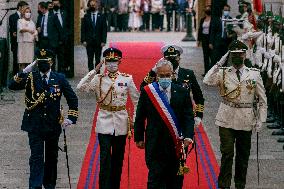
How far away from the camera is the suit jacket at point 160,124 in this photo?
11812 millimetres

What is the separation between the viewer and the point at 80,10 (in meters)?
42.0

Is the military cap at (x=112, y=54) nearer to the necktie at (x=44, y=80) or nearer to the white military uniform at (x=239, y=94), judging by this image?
the necktie at (x=44, y=80)

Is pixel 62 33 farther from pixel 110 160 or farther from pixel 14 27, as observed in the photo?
pixel 110 160

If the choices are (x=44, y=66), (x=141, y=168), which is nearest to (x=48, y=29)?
(x=141, y=168)

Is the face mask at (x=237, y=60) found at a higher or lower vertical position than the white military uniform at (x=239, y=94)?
higher

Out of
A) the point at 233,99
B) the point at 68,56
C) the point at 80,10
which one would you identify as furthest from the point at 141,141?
the point at 80,10

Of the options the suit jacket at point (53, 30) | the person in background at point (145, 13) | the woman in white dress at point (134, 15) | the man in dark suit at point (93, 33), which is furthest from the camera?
the person in background at point (145, 13)

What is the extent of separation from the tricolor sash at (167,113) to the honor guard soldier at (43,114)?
1882 millimetres

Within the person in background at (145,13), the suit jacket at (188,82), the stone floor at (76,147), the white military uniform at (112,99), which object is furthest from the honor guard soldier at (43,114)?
the person in background at (145,13)

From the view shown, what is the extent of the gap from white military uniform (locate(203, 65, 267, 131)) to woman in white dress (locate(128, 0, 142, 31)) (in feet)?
120

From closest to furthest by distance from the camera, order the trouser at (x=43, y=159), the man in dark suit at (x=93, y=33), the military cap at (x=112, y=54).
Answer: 1. the trouser at (x=43, y=159)
2. the military cap at (x=112, y=54)
3. the man in dark suit at (x=93, y=33)

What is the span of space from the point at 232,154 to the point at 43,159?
2.63m

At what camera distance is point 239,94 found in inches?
539

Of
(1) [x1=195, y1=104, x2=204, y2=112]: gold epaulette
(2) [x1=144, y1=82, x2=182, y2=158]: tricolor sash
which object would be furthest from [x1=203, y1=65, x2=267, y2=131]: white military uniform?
(2) [x1=144, y1=82, x2=182, y2=158]: tricolor sash
